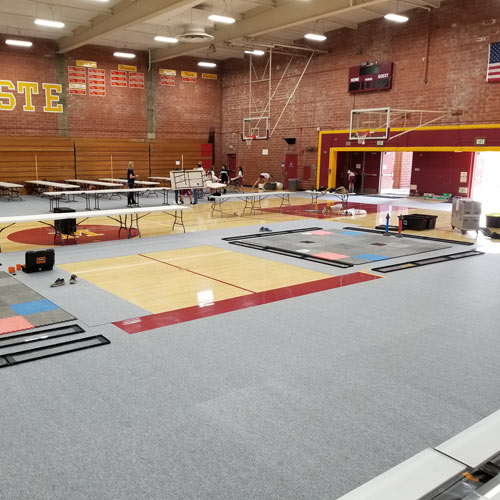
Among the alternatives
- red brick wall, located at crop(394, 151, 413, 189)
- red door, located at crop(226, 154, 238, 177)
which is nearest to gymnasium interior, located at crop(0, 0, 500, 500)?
red brick wall, located at crop(394, 151, 413, 189)

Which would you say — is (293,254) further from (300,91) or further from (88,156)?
(88,156)

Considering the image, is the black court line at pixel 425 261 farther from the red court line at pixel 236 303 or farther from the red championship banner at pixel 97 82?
the red championship banner at pixel 97 82

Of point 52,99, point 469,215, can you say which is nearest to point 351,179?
point 469,215

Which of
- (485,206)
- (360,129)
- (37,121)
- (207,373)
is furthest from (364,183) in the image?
(207,373)

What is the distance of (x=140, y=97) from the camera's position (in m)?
25.3

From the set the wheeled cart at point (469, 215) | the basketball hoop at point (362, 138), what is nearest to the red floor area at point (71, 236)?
the wheeled cart at point (469, 215)

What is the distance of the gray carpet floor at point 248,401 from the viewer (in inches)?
117

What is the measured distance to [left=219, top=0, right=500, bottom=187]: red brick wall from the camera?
1766 cm

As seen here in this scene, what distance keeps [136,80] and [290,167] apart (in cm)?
913

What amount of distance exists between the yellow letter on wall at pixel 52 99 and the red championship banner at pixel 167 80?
5.39 m

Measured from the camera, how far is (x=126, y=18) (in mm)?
17078

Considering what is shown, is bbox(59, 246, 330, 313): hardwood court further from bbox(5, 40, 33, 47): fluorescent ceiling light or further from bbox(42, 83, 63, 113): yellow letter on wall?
bbox(42, 83, 63, 113): yellow letter on wall

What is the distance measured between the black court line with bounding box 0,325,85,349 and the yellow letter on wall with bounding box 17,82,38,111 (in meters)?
19.7

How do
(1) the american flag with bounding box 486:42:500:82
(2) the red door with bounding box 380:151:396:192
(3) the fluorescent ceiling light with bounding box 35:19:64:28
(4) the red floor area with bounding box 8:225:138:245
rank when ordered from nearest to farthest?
1. (4) the red floor area with bounding box 8:225:138:245
2. (3) the fluorescent ceiling light with bounding box 35:19:64:28
3. (1) the american flag with bounding box 486:42:500:82
4. (2) the red door with bounding box 380:151:396:192
